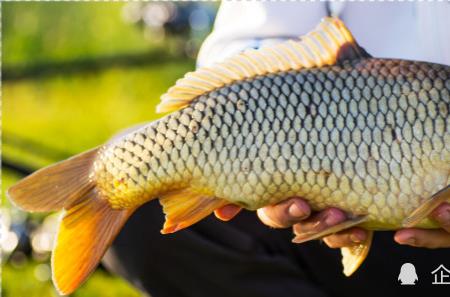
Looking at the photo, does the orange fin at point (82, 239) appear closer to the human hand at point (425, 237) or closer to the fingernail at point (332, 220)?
the fingernail at point (332, 220)

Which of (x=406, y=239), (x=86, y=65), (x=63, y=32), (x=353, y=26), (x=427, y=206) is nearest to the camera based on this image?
(x=427, y=206)

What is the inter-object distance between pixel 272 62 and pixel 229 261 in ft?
1.65

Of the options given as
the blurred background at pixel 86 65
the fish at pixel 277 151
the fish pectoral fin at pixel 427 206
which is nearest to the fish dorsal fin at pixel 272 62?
the fish at pixel 277 151

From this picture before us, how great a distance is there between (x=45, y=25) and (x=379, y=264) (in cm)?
339

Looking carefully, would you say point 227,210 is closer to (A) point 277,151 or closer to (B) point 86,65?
(A) point 277,151

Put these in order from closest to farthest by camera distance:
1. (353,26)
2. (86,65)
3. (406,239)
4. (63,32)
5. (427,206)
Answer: (427,206) < (406,239) < (353,26) < (86,65) < (63,32)

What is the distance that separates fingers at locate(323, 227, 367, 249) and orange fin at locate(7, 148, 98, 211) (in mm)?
369

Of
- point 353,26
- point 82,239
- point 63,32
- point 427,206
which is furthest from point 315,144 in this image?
point 63,32

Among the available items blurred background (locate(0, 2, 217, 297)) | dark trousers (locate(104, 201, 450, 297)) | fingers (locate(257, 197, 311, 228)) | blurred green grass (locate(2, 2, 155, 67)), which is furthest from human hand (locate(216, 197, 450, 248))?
blurred green grass (locate(2, 2, 155, 67))

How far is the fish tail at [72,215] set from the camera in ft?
4.02

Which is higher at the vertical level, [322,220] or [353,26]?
[353,26]

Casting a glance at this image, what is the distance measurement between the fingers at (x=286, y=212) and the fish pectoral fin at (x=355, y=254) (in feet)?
0.39

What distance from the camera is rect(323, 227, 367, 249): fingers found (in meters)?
1.29

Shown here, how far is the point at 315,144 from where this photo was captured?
3.89 feet
